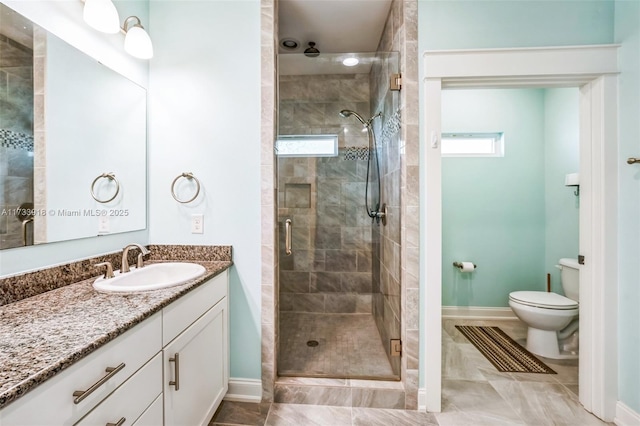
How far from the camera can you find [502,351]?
228 centimetres

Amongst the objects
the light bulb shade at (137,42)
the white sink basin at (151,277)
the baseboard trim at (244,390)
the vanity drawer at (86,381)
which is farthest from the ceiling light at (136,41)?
the baseboard trim at (244,390)

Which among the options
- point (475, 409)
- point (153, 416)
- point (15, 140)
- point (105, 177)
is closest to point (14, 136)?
point (15, 140)

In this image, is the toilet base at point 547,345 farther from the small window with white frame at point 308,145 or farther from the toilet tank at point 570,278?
the small window with white frame at point 308,145

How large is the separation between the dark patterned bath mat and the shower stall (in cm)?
92

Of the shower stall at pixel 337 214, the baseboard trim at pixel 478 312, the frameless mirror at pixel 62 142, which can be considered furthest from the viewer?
the baseboard trim at pixel 478 312

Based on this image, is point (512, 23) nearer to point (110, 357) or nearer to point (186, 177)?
point (186, 177)

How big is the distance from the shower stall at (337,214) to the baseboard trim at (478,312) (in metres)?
1.02

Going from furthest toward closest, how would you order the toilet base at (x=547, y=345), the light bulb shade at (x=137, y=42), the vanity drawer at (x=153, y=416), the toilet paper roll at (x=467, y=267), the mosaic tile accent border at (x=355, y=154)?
the toilet paper roll at (x=467, y=267)
the mosaic tile accent border at (x=355, y=154)
the toilet base at (x=547, y=345)
the light bulb shade at (x=137, y=42)
the vanity drawer at (x=153, y=416)

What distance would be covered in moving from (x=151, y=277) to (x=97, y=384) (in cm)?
84

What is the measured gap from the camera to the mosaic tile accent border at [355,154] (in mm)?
2301

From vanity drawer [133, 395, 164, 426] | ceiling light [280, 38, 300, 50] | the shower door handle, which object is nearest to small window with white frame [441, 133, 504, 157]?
ceiling light [280, 38, 300, 50]

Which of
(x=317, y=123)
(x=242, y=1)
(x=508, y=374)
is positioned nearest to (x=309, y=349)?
(x=508, y=374)

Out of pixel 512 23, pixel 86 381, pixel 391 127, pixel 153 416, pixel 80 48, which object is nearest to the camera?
pixel 86 381

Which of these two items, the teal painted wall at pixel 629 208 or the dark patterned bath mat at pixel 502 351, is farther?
the dark patterned bath mat at pixel 502 351
